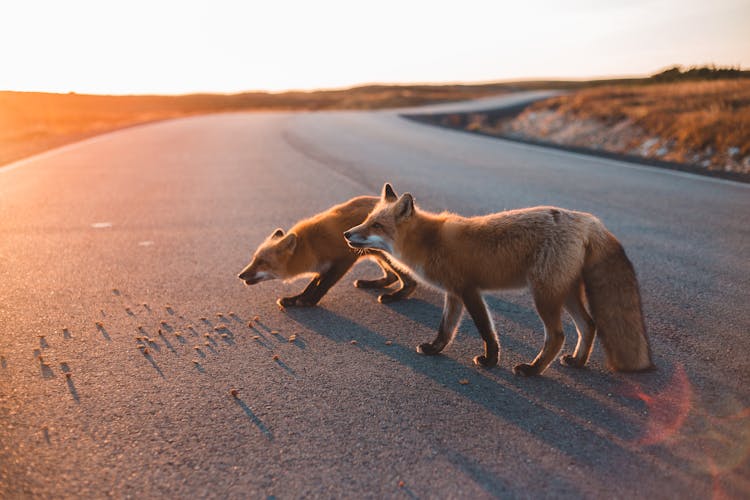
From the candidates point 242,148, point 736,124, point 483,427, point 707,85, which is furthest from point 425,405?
point 707,85

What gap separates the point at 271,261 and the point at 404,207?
1.91m

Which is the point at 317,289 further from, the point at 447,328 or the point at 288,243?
the point at 447,328

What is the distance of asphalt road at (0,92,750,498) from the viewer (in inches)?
115

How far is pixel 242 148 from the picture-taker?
1998 centimetres

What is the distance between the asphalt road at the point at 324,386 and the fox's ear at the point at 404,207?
106 centimetres

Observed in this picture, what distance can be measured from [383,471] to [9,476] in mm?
1912

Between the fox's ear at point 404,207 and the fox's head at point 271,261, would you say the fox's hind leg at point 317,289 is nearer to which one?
the fox's head at point 271,261

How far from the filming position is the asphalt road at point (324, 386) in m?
2.92

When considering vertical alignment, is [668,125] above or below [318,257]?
above

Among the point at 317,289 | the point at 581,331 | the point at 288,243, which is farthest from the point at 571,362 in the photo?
the point at 288,243

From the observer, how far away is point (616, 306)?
3.80 m

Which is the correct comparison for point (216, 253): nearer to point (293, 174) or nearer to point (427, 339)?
point (427, 339)

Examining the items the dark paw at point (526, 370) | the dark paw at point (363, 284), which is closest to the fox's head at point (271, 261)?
the dark paw at point (363, 284)

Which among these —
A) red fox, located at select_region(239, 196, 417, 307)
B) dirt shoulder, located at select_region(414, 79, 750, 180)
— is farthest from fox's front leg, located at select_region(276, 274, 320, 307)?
dirt shoulder, located at select_region(414, 79, 750, 180)
